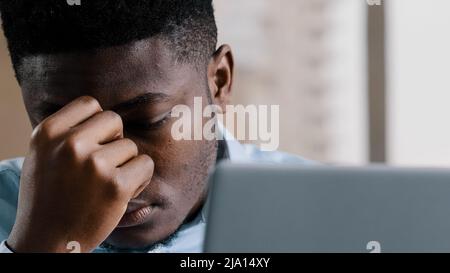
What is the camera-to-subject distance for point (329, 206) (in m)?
0.48

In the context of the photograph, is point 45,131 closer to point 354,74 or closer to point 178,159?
point 178,159

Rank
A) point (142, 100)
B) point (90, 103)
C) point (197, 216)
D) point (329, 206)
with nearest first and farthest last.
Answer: point (329, 206) < point (90, 103) < point (142, 100) < point (197, 216)

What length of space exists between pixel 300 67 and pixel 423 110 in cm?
35

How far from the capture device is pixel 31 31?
0.97 meters

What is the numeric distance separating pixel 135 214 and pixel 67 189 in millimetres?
267

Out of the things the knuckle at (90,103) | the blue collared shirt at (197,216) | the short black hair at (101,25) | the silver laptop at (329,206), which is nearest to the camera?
the silver laptop at (329,206)

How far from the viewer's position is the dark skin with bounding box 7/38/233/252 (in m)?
0.68

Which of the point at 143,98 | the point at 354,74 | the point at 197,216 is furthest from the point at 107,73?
the point at 354,74

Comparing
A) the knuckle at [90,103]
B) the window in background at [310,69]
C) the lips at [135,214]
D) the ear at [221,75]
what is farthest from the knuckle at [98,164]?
the window in background at [310,69]

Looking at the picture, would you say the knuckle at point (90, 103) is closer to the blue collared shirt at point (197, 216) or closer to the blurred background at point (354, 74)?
the blue collared shirt at point (197, 216)

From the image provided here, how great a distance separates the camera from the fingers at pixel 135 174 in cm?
73

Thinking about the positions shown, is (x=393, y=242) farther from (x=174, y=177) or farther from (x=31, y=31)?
(x=31, y=31)

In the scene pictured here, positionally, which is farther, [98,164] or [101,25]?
[101,25]

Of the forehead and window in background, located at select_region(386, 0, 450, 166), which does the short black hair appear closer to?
the forehead
